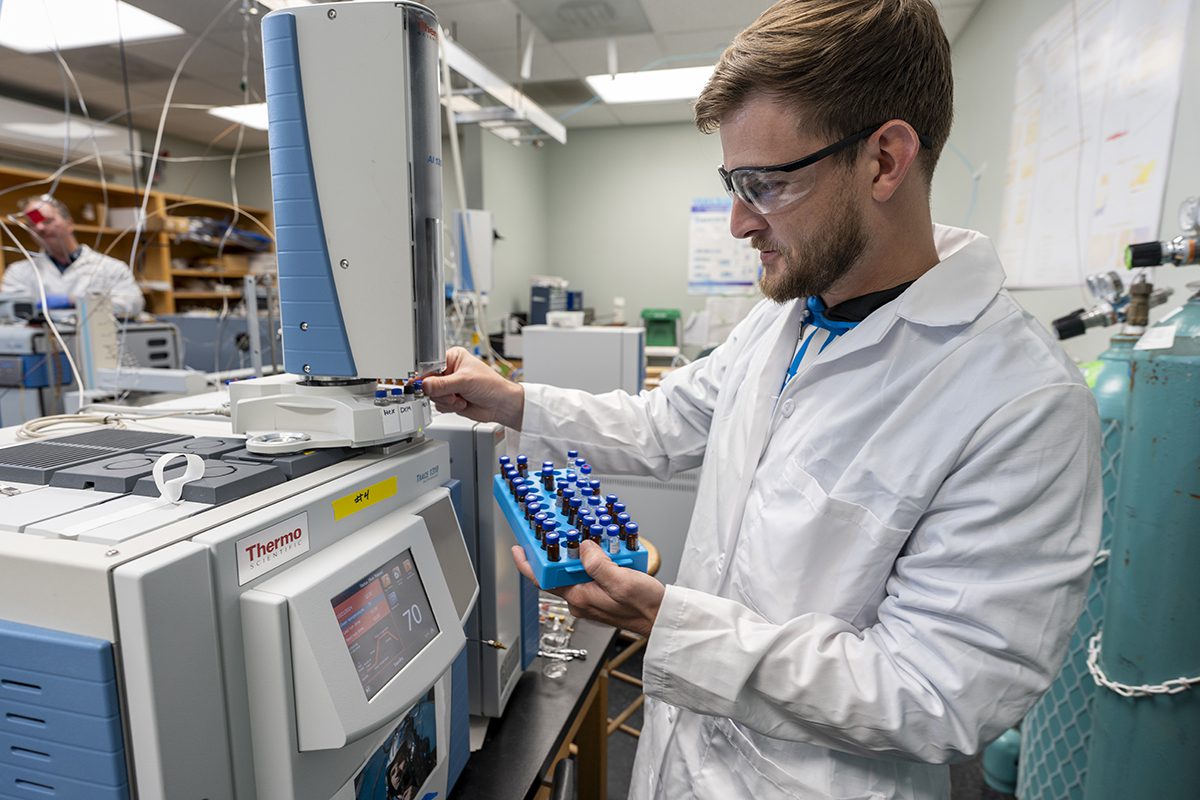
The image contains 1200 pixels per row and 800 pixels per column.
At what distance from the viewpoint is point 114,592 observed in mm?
443

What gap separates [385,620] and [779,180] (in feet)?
2.13

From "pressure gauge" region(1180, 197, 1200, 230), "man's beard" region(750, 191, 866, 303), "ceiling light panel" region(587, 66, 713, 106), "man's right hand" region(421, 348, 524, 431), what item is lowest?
"man's right hand" region(421, 348, 524, 431)

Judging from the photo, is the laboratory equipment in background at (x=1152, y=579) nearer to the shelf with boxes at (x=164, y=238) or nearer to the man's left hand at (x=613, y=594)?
the man's left hand at (x=613, y=594)

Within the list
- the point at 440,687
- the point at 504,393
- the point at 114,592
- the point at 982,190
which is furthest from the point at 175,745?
the point at 982,190

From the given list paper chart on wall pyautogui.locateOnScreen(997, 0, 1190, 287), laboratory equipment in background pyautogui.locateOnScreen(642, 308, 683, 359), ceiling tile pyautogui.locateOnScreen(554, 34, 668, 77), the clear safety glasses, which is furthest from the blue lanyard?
laboratory equipment in background pyautogui.locateOnScreen(642, 308, 683, 359)

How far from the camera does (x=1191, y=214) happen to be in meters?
1.05

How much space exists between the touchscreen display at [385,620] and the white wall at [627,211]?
5.00 m

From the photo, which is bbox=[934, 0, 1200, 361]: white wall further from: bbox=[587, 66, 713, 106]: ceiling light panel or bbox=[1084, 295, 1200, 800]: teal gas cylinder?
bbox=[587, 66, 713, 106]: ceiling light panel

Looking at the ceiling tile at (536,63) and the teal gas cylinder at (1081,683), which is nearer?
the teal gas cylinder at (1081,683)

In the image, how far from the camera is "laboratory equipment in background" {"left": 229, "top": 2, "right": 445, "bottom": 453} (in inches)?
27.5

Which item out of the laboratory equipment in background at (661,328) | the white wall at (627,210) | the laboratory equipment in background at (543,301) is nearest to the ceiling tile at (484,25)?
the laboratory equipment in background at (543,301)

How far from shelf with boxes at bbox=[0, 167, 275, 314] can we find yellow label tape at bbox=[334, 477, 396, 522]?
427 centimetres

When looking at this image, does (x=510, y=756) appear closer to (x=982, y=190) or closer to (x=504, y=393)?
(x=504, y=393)

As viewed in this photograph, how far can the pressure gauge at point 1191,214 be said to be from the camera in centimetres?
104
